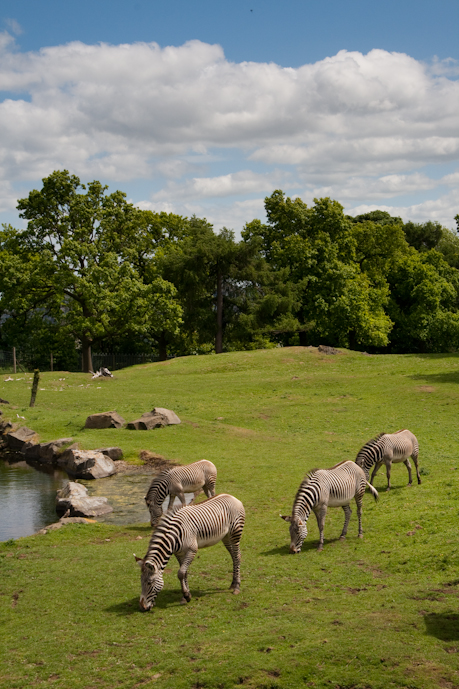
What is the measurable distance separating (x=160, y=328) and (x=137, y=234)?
34.8ft

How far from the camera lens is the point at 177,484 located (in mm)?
17484

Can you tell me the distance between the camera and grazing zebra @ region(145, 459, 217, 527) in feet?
56.0

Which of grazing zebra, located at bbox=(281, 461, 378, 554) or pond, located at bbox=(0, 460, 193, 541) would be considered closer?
grazing zebra, located at bbox=(281, 461, 378, 554)

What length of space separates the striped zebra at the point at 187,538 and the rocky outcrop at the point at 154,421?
1869 centimetres

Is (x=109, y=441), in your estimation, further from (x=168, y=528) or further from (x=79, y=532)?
(x=168, y=528)

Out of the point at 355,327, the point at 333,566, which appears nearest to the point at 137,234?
the point at 355,327

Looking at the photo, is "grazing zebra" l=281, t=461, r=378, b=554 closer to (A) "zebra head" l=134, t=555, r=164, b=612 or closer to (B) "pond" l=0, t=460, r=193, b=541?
(A) "zebra head" l=134, t=555, r=164, b=612

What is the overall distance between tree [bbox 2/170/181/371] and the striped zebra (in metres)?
44.9

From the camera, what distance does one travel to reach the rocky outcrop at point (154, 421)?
30719mm

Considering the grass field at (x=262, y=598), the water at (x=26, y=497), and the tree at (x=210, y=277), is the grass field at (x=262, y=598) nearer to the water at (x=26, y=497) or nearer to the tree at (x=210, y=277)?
the water at (x=26, y=497)

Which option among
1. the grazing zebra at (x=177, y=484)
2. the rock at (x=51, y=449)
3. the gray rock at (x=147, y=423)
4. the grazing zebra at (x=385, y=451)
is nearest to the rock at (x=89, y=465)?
the rock at (x=51, y=449)

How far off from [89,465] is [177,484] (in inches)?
325

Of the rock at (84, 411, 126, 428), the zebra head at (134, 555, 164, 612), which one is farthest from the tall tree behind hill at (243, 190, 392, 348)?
the zebra head at (134, 555, 164, 612)

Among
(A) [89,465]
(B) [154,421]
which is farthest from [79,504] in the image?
(B) [154,421]
